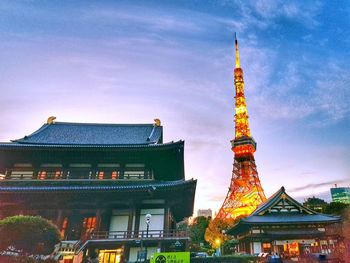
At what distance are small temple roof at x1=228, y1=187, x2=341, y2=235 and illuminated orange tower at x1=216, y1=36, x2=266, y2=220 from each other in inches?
1044

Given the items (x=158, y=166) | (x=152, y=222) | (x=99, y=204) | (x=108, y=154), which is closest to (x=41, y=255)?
(x=99, y=204)

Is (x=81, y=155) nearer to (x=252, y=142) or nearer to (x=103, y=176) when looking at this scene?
(x=103, y=176)

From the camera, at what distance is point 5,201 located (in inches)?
823

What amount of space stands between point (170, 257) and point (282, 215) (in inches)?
551

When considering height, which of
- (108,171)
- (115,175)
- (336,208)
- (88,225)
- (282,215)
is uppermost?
(336,208)

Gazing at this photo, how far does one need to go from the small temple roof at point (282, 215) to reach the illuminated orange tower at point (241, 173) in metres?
26.5

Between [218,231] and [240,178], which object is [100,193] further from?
[240,178]

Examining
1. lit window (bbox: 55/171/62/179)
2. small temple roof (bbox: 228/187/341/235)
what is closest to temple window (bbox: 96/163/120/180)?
lit window (bbox: 55/171/62/179)


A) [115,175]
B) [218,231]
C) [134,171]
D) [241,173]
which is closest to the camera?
[115,175]

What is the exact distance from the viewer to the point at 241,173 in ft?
205

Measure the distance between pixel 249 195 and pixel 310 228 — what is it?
3274 cm

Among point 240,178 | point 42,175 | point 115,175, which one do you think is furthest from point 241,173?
point 42,175

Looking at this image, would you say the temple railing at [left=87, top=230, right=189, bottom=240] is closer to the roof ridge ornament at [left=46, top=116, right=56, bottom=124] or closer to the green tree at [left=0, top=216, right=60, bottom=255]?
the green tree at [left=0, top=216, right=60, bottom=255]

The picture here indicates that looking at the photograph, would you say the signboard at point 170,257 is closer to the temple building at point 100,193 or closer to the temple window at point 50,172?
the temple building at point 100,193
